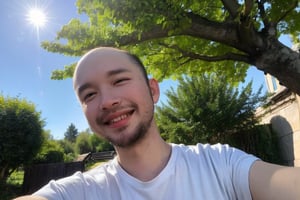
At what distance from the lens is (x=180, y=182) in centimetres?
132

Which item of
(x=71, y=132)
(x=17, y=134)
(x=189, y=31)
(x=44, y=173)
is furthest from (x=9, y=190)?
(x=71, y=132)

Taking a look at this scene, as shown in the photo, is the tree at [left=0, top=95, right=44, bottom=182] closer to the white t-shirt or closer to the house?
the house

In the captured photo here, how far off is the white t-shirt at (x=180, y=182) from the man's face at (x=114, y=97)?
205 millimetres

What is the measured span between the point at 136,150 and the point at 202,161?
13.3 inches

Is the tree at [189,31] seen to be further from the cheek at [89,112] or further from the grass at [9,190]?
the grass at [9,190]

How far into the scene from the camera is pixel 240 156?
4.41 feet

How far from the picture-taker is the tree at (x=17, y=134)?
12.2 meters

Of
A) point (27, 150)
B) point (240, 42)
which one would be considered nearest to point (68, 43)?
point (240, 42)

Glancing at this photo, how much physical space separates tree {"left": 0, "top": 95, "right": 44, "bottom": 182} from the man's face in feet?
39.7

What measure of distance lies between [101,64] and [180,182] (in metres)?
0.74

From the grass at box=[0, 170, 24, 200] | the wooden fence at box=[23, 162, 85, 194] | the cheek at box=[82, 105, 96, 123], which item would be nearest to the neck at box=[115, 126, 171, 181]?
the cheek at box=[82, 105, 96, 123]

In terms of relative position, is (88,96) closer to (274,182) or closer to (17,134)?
(274,182)

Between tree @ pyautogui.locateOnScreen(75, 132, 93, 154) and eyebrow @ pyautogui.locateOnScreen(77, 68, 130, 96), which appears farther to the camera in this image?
tree @ pyautogui.locateOnScreen(75, 132, 93, 154)

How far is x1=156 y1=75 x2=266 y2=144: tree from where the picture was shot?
11.8m
